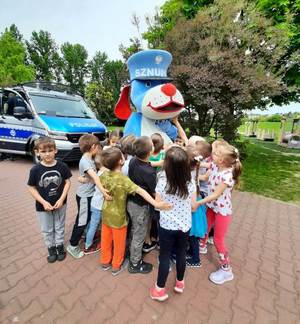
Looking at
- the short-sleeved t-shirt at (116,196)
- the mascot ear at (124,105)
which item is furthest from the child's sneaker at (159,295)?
the mascot ear at (124,105)

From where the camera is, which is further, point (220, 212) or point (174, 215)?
point (220, 212)

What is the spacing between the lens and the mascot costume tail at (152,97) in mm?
3330

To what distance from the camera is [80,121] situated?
6930 mm

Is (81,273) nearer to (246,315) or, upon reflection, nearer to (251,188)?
(246,315)

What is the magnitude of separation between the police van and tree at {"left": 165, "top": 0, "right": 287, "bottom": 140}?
3.60 metres

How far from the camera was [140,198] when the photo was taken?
2.41 metres

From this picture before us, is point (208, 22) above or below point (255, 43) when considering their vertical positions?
above

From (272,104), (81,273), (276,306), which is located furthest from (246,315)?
(272,104)

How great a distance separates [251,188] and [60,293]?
534cm

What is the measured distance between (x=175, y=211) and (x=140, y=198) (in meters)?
0.52

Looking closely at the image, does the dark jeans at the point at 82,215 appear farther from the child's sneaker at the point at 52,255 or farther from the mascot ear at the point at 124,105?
the mascot ear at the point at 124,105

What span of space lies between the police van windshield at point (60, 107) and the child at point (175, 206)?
5.89 meters

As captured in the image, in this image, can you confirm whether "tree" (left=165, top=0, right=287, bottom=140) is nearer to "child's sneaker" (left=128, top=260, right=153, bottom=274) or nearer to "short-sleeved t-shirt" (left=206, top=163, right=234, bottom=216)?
"short-sleeved t-shirt" (left=206, top=163, right=234, bottom=216)

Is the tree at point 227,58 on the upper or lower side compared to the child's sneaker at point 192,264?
upper
